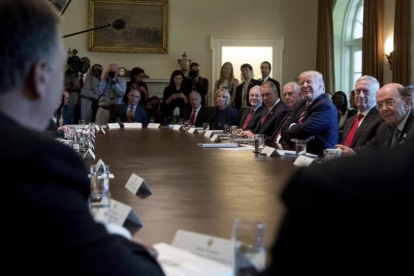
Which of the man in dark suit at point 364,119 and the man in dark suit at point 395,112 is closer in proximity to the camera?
the man in dark suit at point 395,112

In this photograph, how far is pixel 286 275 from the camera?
665mm

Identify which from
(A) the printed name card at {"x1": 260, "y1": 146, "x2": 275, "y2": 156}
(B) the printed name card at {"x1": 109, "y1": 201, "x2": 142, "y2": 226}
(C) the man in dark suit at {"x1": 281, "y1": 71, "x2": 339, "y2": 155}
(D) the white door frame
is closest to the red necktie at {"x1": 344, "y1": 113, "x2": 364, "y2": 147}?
(C) the man in dark suit at {"x1": 281, "y1": 71, "x2": 339, "y2": 155}

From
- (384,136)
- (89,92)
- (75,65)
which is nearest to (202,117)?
(89,92)

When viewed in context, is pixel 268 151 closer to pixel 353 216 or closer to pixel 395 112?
pixel 395 112

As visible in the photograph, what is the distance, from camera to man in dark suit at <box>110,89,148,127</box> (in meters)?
9.02

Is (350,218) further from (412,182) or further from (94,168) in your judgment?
(94,168)

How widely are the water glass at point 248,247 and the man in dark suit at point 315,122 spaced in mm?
4363

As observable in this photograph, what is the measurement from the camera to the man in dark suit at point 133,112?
29.6ft

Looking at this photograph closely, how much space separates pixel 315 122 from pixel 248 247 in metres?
4.50

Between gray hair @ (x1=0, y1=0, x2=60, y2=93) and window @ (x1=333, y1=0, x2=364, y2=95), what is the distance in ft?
35.6

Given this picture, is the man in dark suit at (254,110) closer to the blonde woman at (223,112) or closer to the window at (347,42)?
the blonde woman at (223,112)

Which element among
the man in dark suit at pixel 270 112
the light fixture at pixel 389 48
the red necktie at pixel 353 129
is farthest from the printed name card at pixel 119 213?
the light fixture at pixel 389 48

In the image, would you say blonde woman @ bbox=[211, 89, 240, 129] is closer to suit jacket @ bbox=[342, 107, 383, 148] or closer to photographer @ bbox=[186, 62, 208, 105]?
photographer @ bbox=[186, 62, 208, 105]

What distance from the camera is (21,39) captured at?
1100 millimetres
